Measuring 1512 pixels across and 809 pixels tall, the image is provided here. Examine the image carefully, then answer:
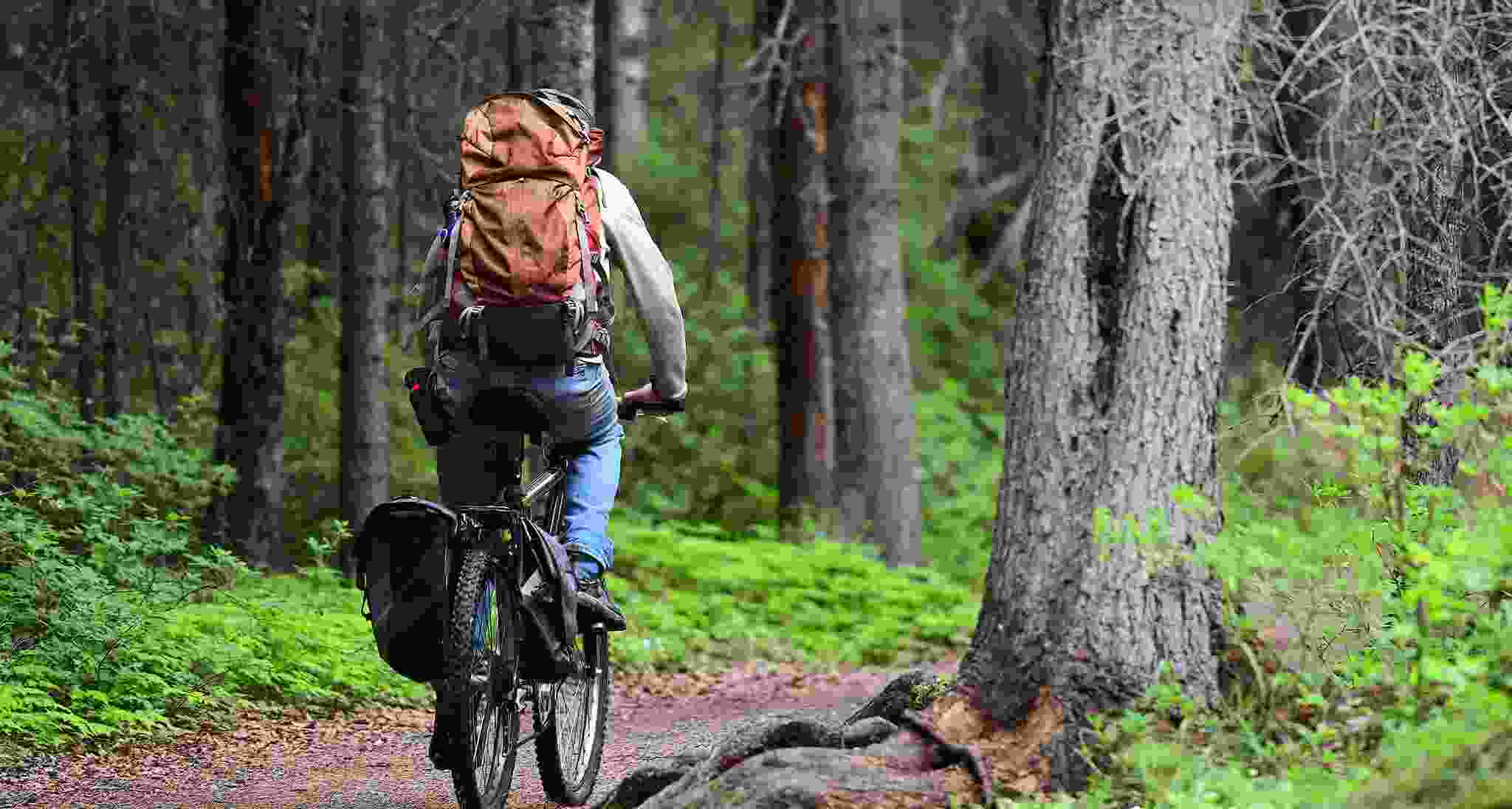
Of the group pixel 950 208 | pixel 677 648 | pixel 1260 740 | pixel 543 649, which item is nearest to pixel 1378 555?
pixel 1260 740

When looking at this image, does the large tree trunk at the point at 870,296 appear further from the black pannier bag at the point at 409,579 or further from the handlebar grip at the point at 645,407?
the black pannier bag at the point at 409,579

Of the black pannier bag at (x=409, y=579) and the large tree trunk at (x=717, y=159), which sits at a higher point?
the large tree trunk at (x=717, y=159)

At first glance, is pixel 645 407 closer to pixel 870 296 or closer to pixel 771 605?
pixel 771 605

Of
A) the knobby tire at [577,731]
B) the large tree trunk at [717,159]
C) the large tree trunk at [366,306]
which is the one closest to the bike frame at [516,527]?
the knobby tire at [577,731]

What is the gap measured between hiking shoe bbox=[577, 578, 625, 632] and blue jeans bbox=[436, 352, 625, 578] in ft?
0.20

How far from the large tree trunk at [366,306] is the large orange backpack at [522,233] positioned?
6681 millimetres

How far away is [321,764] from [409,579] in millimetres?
2145

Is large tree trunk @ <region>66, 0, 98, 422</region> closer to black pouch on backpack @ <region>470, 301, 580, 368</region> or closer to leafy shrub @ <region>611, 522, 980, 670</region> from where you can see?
leafy shrub @ <region>611, 522, 980, 670</region>

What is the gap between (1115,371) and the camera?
4562mm

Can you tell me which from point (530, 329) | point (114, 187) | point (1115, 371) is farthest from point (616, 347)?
point (1115, 371)

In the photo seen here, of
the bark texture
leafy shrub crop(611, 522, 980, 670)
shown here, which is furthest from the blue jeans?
leafy shrub crop(611, 522, 980, 670)

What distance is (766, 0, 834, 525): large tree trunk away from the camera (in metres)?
14.7

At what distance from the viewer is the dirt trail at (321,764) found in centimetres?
544

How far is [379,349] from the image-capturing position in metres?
11.3
